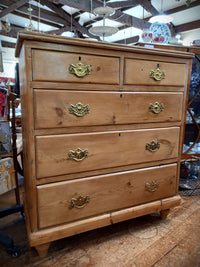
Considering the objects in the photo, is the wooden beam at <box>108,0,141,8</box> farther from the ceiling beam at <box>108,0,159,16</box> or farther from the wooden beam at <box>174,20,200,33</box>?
the wooden beam at <box>174,20,200,33</box>

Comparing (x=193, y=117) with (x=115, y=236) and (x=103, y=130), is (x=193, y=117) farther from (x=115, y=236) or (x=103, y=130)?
(x=115, y=236)

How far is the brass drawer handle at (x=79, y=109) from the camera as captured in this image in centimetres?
88

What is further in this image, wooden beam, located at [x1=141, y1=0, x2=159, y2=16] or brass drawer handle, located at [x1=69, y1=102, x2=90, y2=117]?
wooden beam, located at [x1=141, y1=0, x2=159, y2=16]

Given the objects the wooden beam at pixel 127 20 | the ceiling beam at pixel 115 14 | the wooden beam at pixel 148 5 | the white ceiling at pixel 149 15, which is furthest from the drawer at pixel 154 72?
the wooden beam at pixel 127 20

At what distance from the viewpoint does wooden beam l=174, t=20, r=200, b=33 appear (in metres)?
4.57

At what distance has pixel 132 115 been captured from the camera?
1032 mm

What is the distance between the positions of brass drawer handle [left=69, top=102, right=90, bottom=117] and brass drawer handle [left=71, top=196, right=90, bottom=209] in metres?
0.40

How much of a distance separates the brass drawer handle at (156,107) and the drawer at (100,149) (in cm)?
11

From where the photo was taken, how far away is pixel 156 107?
1092mm

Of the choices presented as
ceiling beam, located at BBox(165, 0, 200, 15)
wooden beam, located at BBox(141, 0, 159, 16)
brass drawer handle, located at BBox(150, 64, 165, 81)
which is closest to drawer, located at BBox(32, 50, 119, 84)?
brass drawer handle, located at BBox(150, 64, 165, 81)

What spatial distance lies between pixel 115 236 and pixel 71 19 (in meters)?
5.50

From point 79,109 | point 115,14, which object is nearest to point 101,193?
point 79,109

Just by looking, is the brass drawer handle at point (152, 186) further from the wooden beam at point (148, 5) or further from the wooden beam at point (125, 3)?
the wooden beam at point (148, 5)

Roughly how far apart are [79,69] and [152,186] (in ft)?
2.48
